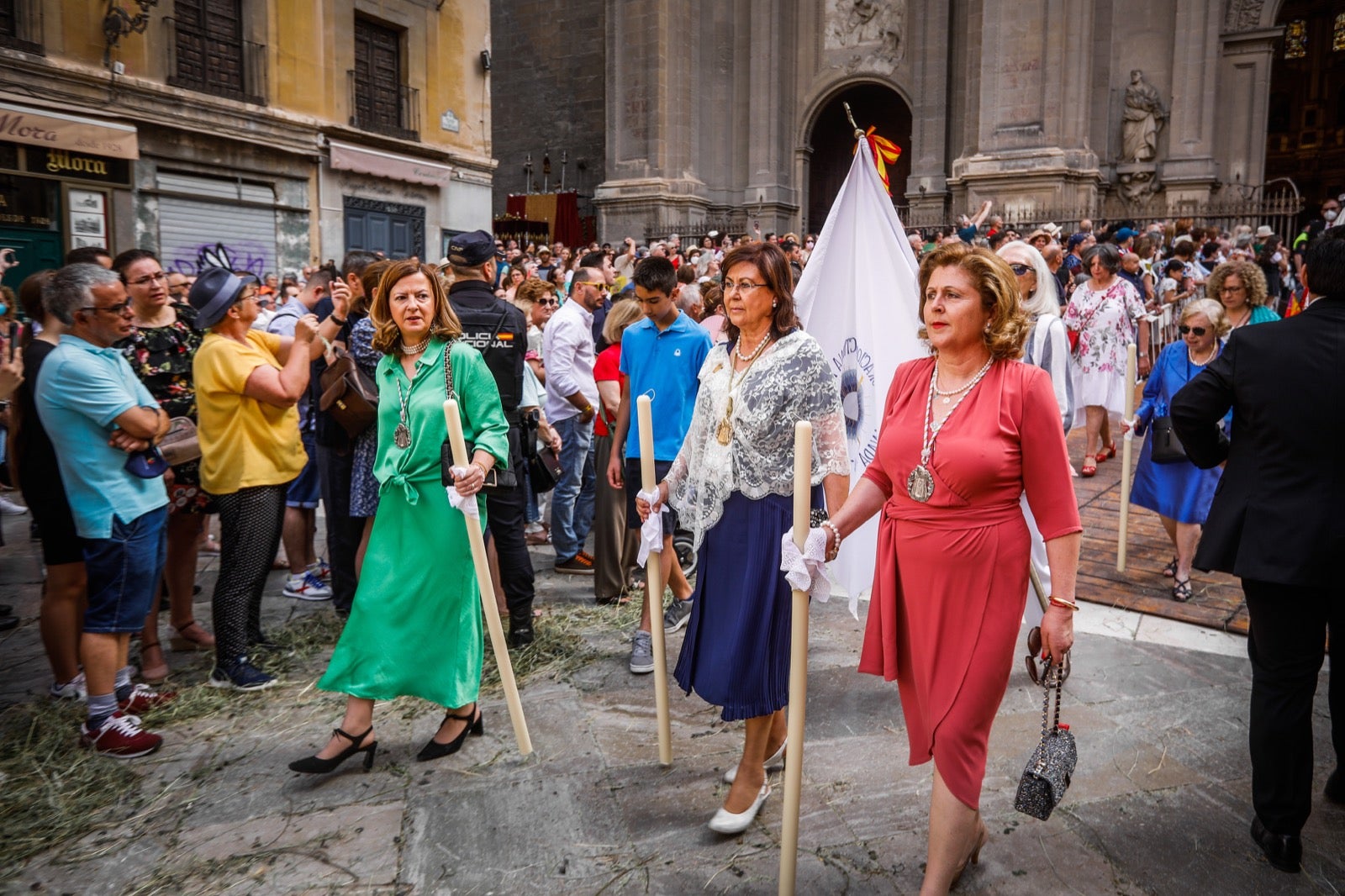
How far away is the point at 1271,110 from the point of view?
116ft

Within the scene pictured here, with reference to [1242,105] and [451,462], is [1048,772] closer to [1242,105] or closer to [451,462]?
[451,462]

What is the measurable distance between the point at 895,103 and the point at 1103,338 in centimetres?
2134

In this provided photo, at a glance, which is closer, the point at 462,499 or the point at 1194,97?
the point at 462,499

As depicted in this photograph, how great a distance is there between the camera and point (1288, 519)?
3.02 m

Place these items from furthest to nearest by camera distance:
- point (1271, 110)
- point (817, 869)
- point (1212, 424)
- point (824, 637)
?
1. point (1271, 110)
2. point (824, 637)
3. point (1212, 424)
4. point (817, 869)

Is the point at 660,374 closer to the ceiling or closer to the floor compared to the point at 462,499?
closer to the ceiling

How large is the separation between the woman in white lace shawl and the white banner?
1542mm

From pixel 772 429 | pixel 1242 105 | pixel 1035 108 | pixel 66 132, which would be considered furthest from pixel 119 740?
pixel 1242 105

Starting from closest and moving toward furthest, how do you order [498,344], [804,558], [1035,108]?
[804,558] < [498,344] < [1035,108]

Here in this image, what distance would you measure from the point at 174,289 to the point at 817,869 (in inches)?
261

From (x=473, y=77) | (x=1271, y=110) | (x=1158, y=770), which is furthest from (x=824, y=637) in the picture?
(x=1271, y=110)

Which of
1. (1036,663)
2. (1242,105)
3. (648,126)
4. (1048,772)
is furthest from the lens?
(648,126)

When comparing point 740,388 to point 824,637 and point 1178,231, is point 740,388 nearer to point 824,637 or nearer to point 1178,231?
point 824,637

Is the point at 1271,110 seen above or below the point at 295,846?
above
